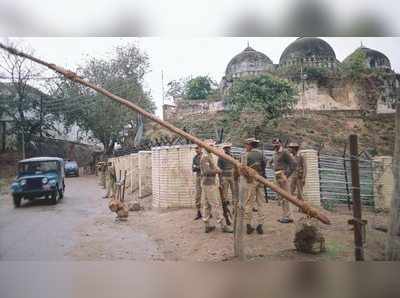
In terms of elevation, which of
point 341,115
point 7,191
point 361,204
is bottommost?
point 361,204

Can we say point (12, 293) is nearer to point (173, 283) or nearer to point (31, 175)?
point (31, 175)

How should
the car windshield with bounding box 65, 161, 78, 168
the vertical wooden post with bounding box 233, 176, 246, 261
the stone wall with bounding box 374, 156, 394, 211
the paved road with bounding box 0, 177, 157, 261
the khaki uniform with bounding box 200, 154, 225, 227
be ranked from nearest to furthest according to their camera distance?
the vertical wooden post with bounding box 233, 176, 246, 261, the paved road with bounding box 0, 177, 157, 261, the khaki uniform with bounding box 200, 154, 225, 227, the stone wall with bounding box 374, 156, 394, 211, the car windshield with bounding box 65, 161, 78, 168

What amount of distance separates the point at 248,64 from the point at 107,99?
134cm

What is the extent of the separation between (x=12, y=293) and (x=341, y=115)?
333 cm

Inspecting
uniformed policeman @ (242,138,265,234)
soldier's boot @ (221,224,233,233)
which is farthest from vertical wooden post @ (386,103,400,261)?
soldier's boot @ (221,224,233,233)

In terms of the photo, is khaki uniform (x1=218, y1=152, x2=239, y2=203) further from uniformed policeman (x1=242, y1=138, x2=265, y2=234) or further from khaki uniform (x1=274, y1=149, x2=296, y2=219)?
khaki uniform (x1=274, y1=149, x2=296, y2=219)

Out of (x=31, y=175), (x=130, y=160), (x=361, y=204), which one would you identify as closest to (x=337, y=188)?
(x=361, y=204)

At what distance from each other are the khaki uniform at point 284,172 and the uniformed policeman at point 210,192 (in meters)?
0.52

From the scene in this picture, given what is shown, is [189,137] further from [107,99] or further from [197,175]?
[107,99]

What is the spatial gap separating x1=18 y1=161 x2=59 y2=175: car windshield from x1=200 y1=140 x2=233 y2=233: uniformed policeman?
1.45m

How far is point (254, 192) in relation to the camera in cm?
345

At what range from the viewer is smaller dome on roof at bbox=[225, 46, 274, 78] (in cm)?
361

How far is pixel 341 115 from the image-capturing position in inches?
150

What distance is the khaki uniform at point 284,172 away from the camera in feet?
11.4
